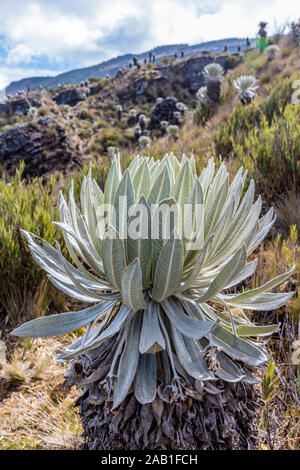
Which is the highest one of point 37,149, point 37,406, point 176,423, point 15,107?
point 15,107

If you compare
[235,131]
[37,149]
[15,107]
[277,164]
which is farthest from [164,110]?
[277,164]

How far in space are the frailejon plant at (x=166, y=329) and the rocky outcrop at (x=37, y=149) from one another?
32.3 feet

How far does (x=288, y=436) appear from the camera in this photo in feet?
4.18

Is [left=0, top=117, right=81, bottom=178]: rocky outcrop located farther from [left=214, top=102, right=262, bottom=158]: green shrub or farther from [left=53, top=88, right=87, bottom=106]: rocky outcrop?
[left=53, top=88, right=87, bottom=106]: rocky outcrop

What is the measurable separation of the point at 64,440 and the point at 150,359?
69 centimetres

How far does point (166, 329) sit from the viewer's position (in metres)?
1.07

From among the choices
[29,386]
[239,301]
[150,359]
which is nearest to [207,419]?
[150,359]

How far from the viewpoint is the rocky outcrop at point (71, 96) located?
36.5 metres

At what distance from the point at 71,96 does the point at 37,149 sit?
31.5 meters

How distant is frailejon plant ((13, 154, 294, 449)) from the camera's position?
36.0 inches

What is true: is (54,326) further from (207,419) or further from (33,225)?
(33,225)

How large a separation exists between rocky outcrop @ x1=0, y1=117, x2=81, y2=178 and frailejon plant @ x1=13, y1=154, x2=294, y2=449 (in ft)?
32.3

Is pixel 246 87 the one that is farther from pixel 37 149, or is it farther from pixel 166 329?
pixel 166 329

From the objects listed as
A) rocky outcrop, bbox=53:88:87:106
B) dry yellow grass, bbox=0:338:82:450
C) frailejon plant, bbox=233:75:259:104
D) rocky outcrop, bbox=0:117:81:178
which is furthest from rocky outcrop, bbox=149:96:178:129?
dry yellow grass, bbox=0:338:82:450
